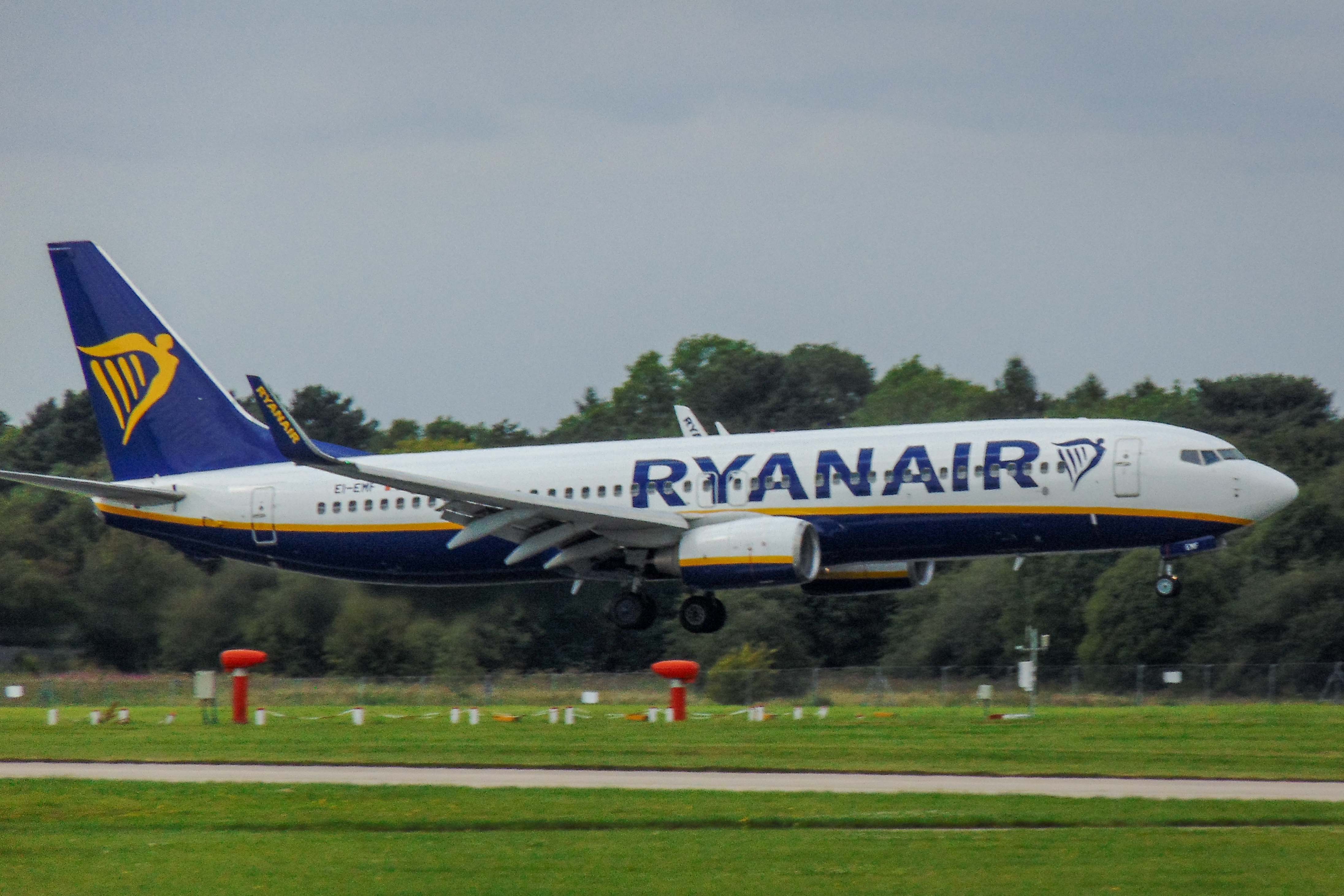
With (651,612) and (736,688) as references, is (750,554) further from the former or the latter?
(736,688)

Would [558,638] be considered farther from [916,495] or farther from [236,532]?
[916,495]

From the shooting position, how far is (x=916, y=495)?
34531 millimetres

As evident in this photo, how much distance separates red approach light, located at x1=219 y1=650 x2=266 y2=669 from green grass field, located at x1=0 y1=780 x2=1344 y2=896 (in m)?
13.8

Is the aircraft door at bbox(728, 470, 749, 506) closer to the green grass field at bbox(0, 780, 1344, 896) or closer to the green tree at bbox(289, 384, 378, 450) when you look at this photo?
the green grass field at bbox(0, 780, 1344, 896)

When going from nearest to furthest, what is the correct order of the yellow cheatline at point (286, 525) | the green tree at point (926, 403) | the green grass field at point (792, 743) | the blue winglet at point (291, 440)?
the green grass field at point (792, 743), the blue winglet at point (291, 440), the yellow cheatline at point (286, 525), the green tree at point (926, 403)

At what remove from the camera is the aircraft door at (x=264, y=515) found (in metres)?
40.4

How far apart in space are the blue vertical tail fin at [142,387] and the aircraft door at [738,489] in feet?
38.2

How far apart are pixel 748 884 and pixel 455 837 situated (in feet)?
14.5

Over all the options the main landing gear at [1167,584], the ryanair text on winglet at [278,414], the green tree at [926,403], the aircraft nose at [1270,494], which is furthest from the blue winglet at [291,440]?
the green tree at [926,403]

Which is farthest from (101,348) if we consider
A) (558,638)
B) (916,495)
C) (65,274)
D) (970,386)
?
(970,386)

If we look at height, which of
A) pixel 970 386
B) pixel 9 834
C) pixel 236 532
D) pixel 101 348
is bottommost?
pixel 9 834

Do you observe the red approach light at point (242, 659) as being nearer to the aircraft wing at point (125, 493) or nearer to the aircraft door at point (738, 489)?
the aircraft wing at point (125, 493)

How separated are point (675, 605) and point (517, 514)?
27.5 m

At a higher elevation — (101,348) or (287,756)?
(101,348)
